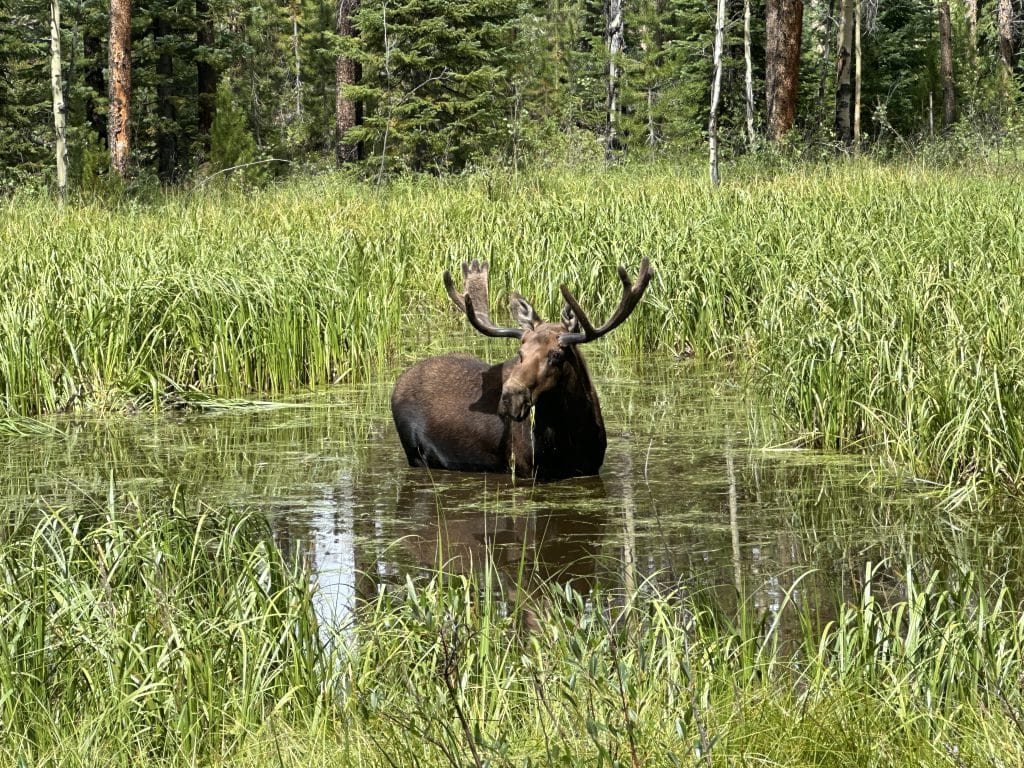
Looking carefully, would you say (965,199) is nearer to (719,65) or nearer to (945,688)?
(719,65)

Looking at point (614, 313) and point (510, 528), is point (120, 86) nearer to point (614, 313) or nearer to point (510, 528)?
point (614, 313)

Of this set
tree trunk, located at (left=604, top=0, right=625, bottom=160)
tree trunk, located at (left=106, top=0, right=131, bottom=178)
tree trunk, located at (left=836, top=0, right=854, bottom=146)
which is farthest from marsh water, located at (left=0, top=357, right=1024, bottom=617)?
tree trunk, located at (left=604, top=0, right=625, bottom=160)

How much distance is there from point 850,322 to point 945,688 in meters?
4.50

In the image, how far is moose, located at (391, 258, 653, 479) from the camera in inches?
299

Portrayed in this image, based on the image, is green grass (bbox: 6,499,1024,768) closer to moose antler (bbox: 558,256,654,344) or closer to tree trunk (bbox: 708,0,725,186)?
moose antler (bbox: 558,256,654,344)

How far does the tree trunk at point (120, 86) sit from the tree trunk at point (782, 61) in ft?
33.7

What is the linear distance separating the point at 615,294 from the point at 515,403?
4404mm

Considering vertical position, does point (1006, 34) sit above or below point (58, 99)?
above

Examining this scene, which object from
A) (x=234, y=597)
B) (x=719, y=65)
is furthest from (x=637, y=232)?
(x=234, y=597)

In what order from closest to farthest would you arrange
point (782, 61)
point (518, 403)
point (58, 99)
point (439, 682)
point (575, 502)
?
point (439, 682) → point (575, 502) → point (518, 403) → point (58, 99) → point (782, 61)

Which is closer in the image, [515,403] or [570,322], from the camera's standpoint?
[515,403]

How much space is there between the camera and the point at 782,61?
73.1 ft

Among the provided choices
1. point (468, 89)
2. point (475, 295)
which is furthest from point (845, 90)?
point (475, 295)

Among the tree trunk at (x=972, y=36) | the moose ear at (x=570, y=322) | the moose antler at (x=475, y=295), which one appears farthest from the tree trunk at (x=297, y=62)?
the moose ear at (x=570, y=322)
